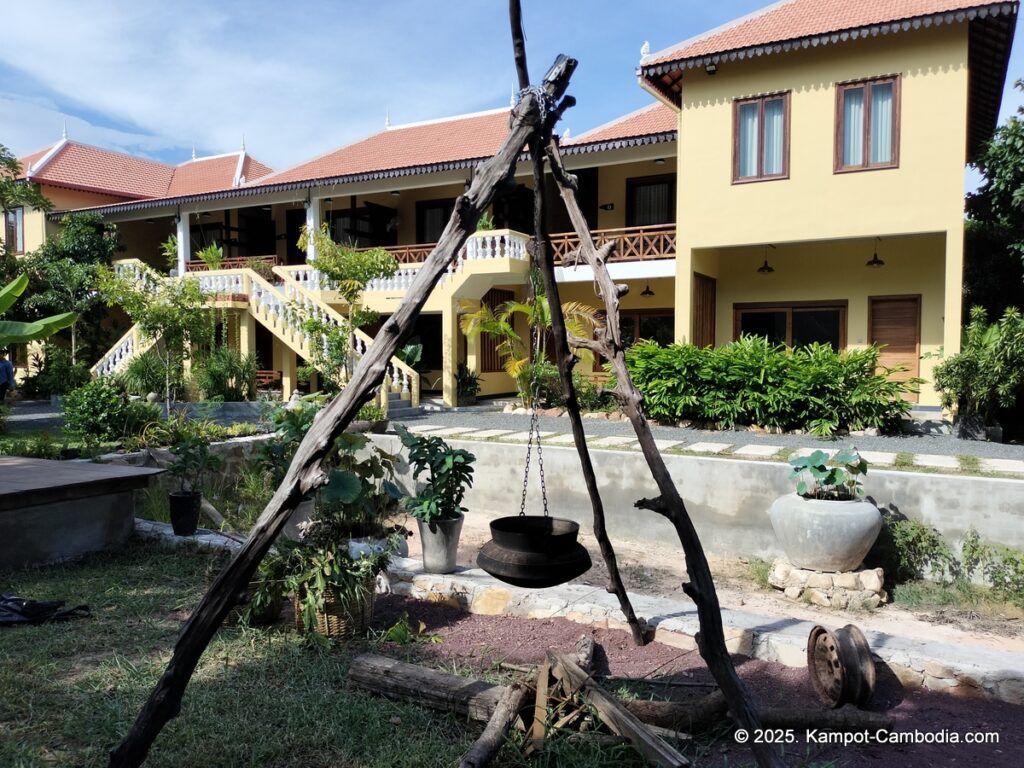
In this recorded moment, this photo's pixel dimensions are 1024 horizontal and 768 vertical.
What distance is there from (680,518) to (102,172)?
28.3m

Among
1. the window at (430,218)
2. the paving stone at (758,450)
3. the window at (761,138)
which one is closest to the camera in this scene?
the paving stone at (758,450)

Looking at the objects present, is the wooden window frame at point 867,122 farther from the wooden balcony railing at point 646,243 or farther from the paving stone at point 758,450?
the paving stone at point 758,450

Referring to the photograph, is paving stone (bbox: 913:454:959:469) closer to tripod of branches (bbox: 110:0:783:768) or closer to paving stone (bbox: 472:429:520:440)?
paving stone (bbox: 472:429:520:440)

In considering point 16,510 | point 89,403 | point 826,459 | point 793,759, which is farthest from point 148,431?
point 793,759

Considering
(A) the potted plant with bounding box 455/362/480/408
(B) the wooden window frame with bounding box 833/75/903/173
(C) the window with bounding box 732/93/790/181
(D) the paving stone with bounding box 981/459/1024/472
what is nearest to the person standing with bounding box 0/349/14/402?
(A) the potted plant with bounding box 455/362/480/408

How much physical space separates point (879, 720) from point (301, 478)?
2828 millimetres

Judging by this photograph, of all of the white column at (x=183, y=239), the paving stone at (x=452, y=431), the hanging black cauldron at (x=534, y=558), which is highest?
the white column at (x=183, y=239)

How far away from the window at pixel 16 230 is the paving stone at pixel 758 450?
76.9 ft

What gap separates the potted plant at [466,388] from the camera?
16156 millimetres

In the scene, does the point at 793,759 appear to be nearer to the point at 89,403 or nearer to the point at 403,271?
the point at 89,403

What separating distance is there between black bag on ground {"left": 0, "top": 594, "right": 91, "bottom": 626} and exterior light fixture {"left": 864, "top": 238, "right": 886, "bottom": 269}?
13.5 m

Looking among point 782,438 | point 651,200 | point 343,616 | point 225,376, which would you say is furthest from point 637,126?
point 343,616

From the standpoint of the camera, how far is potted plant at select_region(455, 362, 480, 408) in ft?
53.0

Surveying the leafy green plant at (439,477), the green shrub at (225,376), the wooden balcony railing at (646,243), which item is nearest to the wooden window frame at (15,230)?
the green shrub at (225,376)
